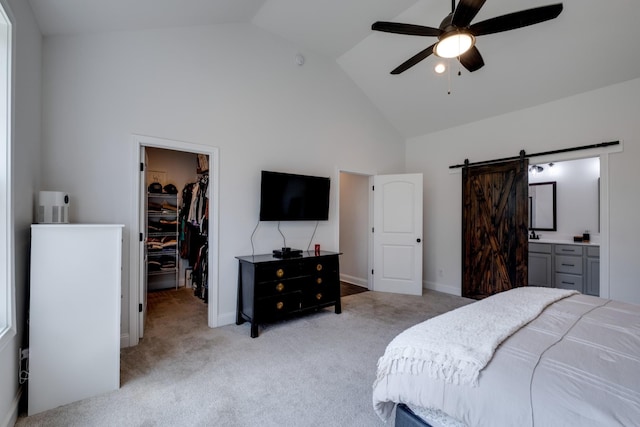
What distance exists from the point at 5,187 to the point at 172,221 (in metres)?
3.28

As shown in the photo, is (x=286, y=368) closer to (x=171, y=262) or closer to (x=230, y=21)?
(x=171, y=262)

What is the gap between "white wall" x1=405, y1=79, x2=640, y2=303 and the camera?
10.8 ft

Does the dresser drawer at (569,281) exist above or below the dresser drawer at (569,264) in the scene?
below

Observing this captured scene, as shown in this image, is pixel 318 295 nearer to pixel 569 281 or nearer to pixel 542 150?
pixel 542 150

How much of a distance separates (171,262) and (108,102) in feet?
9.20

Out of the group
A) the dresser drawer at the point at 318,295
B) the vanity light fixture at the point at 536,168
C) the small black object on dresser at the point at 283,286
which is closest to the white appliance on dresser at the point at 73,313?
the small black object on dresser at the point at 283,286

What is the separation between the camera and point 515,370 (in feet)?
3.67

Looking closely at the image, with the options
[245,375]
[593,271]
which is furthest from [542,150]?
[245,375]

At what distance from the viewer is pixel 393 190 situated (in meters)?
4.96

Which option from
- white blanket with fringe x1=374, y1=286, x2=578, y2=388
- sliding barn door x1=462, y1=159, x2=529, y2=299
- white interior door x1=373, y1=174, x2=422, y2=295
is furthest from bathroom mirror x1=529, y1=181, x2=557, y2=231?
white blanket with fringe x1=374, y1=286, x2=578, y2=388

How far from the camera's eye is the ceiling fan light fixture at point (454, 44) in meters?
2.17

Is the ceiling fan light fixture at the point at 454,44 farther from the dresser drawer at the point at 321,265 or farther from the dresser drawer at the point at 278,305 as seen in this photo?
the dresser drawer at the point at 278,305

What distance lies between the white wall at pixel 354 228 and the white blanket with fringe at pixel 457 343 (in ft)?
11.5

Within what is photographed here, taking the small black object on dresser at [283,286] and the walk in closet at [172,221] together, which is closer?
the small black object on dresser at [283,286]
